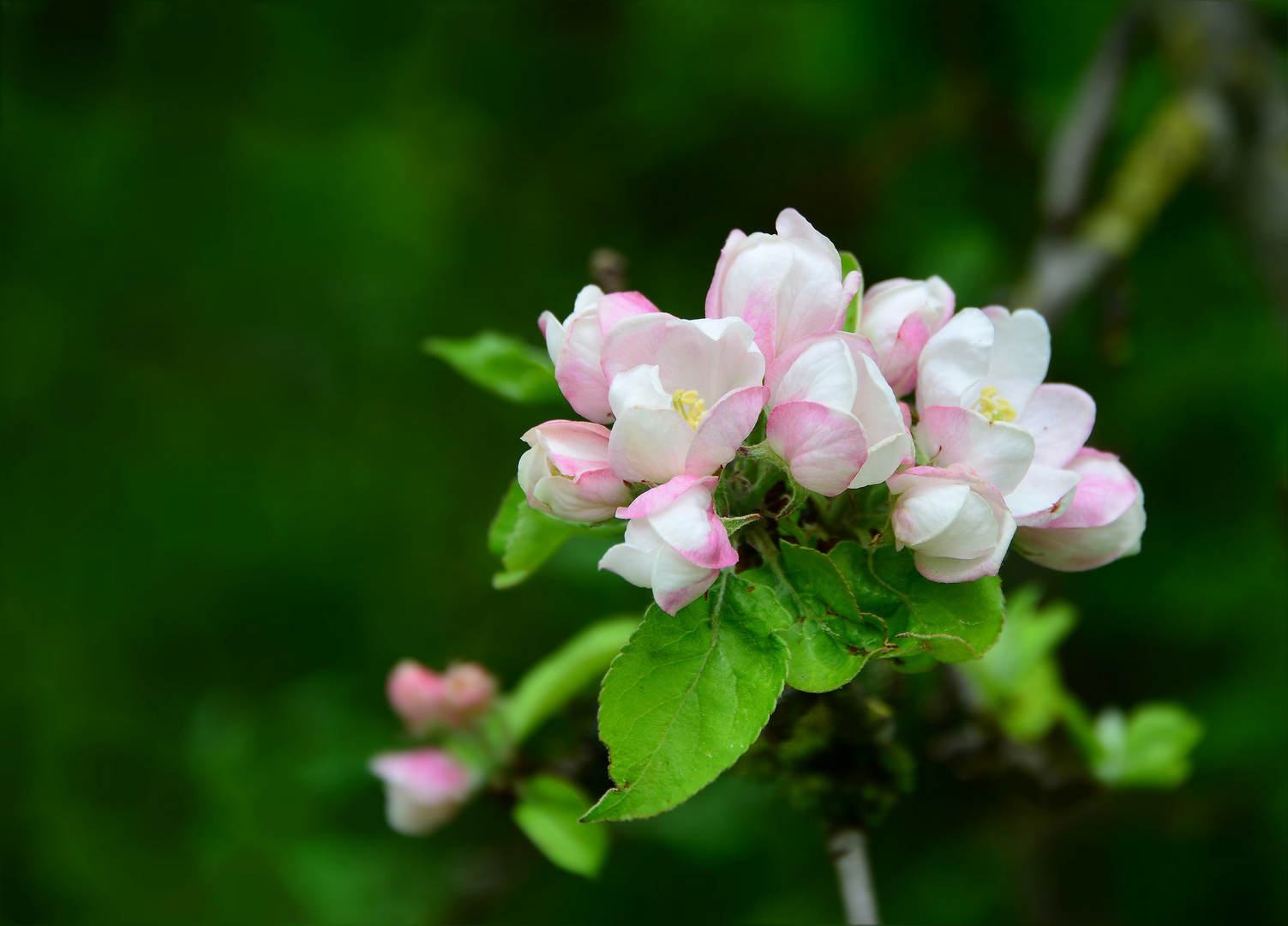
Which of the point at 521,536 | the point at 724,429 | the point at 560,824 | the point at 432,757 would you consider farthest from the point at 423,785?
the point at 724,429

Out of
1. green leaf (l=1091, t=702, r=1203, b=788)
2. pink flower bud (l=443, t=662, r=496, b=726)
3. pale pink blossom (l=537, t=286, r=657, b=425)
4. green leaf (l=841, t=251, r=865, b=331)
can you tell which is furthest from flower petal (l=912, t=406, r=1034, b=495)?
green leaf (l=1091, t=702, r=1203, b=788)

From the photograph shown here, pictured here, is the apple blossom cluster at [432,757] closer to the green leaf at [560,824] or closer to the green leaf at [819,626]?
the green leaf at [560,824]

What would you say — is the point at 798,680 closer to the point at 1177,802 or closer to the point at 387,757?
the point at 387,757

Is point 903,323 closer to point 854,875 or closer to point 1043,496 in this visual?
point 1043,496

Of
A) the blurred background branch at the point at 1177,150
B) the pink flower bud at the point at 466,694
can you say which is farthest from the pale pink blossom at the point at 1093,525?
the blurred background branch at the point at 1177,150

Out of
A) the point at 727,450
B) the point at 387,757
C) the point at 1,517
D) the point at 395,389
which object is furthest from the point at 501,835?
the point at 1,517
